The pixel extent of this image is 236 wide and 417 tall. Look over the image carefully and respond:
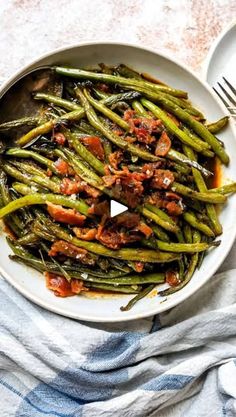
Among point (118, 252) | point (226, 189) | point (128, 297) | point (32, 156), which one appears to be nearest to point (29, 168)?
point (32, 156)

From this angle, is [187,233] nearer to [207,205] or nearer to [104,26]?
[207,205]

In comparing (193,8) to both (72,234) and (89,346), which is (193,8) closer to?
(72,234)

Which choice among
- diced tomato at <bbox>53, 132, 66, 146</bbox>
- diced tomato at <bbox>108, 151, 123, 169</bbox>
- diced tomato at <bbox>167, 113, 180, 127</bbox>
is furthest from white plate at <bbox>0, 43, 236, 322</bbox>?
diced tomato at <bbox>108, 151, 123, 169</bbox>

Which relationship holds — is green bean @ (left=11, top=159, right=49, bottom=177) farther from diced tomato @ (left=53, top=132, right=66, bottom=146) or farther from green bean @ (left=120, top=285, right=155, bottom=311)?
green bean @ (left=120, top=285, right=155, bottom=311)

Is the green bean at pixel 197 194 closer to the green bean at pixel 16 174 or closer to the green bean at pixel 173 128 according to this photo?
the green bean at pixel 173 128

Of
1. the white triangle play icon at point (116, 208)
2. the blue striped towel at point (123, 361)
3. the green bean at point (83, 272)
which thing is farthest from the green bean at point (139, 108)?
the blue striped towel at point (123, 361)
